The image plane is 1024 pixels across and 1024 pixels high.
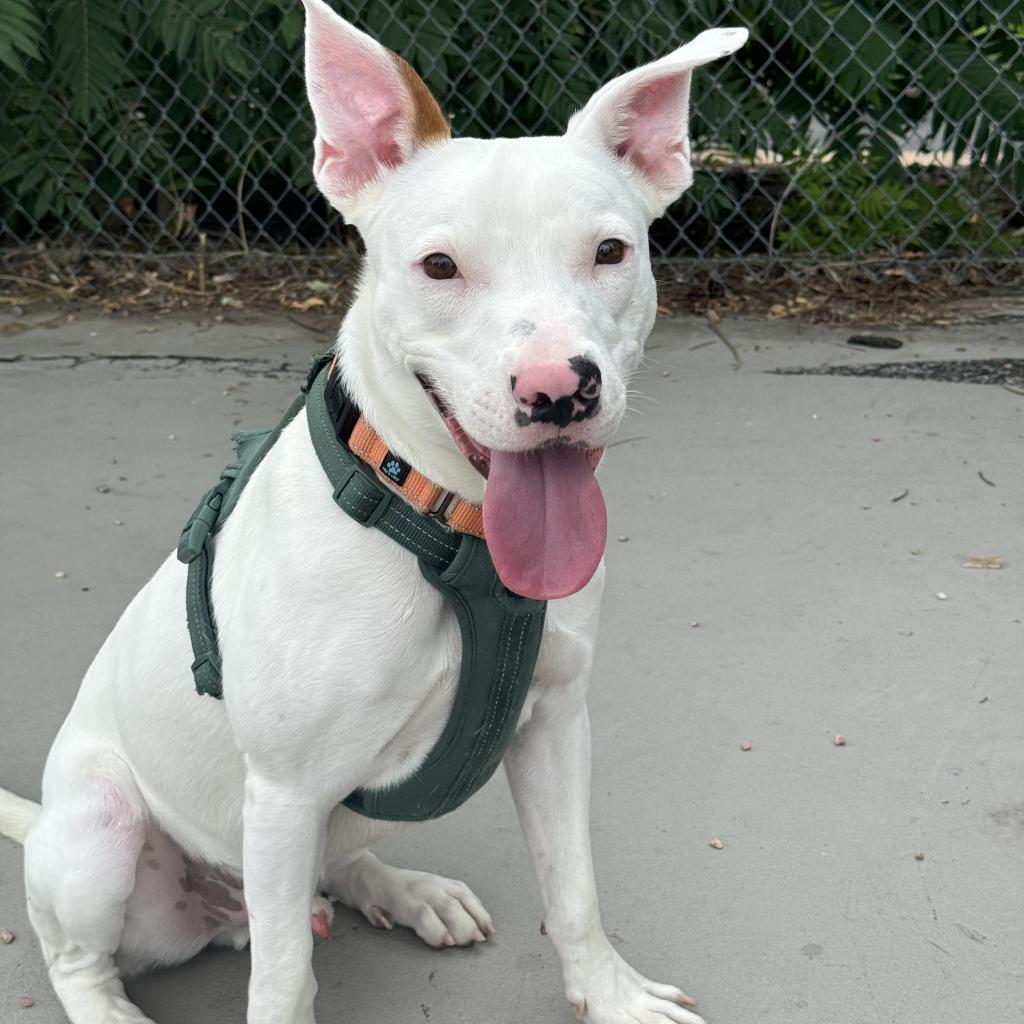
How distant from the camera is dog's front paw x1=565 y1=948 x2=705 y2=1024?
7.69 ft

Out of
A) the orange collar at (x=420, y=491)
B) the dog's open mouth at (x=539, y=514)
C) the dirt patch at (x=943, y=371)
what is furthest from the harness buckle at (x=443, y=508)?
the dirt patch at (x=943, y=371)

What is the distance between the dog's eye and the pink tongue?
0.27m

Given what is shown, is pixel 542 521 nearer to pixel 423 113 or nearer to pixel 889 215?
pixel 423 113

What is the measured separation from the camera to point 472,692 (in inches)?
82.7

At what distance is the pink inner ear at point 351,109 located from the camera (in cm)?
210

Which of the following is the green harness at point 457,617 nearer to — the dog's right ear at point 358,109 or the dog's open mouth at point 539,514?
the dog's open mouth at point 539,514

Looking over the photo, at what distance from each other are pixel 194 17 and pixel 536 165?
412 centimetres

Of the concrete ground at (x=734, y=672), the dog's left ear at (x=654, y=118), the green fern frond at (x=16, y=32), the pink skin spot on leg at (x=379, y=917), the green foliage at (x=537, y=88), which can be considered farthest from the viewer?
the green foliage at (x=537, y=88)

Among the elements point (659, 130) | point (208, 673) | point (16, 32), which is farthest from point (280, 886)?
point (16, 32)

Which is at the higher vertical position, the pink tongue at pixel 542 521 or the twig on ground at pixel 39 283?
the pink tongue at pixel 542 521

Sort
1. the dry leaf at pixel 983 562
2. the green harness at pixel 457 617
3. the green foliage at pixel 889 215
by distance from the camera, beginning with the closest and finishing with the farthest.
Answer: the green harness at pixel 457 617, the dry leaf at pixel 983 562, the green foliage at pixel 889 215

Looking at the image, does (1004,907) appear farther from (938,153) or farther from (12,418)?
(938,153)

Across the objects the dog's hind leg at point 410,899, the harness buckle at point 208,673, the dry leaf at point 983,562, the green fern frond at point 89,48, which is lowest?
the green fern frond at point 89,48

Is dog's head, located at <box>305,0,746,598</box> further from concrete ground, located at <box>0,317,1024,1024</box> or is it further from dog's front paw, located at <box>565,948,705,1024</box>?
concrete ground, located at <box>0,317,1024,1024</box>
